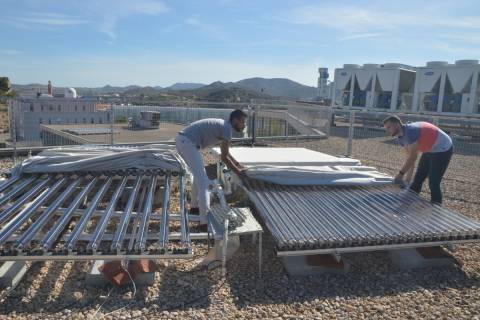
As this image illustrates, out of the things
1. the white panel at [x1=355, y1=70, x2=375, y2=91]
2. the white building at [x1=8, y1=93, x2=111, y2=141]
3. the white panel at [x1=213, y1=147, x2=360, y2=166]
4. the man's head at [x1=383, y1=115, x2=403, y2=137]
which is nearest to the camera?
the man's head at [x1=383, y1=115, x2=403, y2=137]

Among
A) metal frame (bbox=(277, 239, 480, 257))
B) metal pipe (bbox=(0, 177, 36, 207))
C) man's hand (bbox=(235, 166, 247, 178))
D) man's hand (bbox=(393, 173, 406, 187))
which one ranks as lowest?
metal frame (bbox=(277, 239, 480, 257))

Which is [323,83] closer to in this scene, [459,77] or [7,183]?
[459,77]

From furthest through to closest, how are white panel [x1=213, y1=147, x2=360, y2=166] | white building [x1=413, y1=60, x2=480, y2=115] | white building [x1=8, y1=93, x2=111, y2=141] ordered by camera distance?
white building [x1=413, y1=60, x2=480, y2=115], white building [x1=8, y1=93, x2=111, y2=141], white panel [x1=213, y1=147, x2=360, y2=166]

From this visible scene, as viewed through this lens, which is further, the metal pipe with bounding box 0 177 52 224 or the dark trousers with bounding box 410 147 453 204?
the dark trousers with bounding box 410 147 453 204

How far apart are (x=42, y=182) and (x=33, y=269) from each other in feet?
6.06

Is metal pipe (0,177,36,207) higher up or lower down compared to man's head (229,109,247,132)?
lower down

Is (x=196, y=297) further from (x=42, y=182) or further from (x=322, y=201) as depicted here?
(x=42, y=182)

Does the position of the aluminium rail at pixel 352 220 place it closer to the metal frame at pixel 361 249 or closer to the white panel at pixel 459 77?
the metal frame at pixel 361 249

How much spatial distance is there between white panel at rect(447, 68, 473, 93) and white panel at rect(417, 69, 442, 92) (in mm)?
→ 849

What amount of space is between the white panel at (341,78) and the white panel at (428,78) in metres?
6.12

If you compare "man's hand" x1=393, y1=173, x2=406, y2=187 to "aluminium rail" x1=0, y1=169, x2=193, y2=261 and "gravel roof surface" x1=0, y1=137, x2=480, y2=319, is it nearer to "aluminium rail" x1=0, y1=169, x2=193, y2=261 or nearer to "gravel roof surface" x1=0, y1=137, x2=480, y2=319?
"gravel roof surface" x1=0, y1=137, x2=480, y2=319

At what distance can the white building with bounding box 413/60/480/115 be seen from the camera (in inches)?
902

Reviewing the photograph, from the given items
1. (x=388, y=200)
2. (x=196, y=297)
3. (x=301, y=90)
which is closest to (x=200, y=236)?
(x=196, y=297)

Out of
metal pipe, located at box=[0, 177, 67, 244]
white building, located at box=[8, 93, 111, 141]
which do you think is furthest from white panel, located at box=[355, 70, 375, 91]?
metal pipe, located at box=[0, 177, 67, 244]
